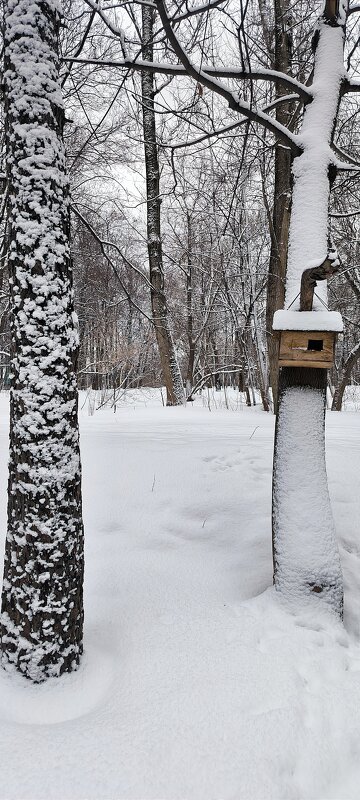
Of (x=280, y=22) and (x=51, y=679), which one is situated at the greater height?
(x=280, y=22)

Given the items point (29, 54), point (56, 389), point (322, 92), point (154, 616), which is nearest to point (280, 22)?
point (322, 92)

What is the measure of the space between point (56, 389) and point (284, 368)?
1187mm

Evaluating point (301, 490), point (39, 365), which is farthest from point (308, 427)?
point (39, 365)

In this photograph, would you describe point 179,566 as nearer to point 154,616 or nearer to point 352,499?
point 154,616

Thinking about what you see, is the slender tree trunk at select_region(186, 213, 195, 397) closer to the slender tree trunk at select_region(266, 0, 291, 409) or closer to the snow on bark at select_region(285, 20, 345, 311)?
the slender tree trunk at select_region(266, 0, 291, 409)

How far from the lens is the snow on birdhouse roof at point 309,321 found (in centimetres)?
205

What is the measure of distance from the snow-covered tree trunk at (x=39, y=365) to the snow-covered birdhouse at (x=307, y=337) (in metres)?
0.99

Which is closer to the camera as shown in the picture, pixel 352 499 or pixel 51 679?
pixel 51 679

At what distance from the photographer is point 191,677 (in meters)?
1.73

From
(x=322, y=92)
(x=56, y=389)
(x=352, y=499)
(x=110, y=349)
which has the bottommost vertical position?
(x=352, y=499)

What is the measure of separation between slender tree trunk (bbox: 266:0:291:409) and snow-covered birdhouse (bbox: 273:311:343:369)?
2997 millimetres

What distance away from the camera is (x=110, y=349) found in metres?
9.70

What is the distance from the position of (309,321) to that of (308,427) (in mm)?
531

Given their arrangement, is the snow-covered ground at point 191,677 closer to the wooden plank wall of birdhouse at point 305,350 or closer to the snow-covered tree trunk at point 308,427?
the snow-covered tree trunk at point 308,427
